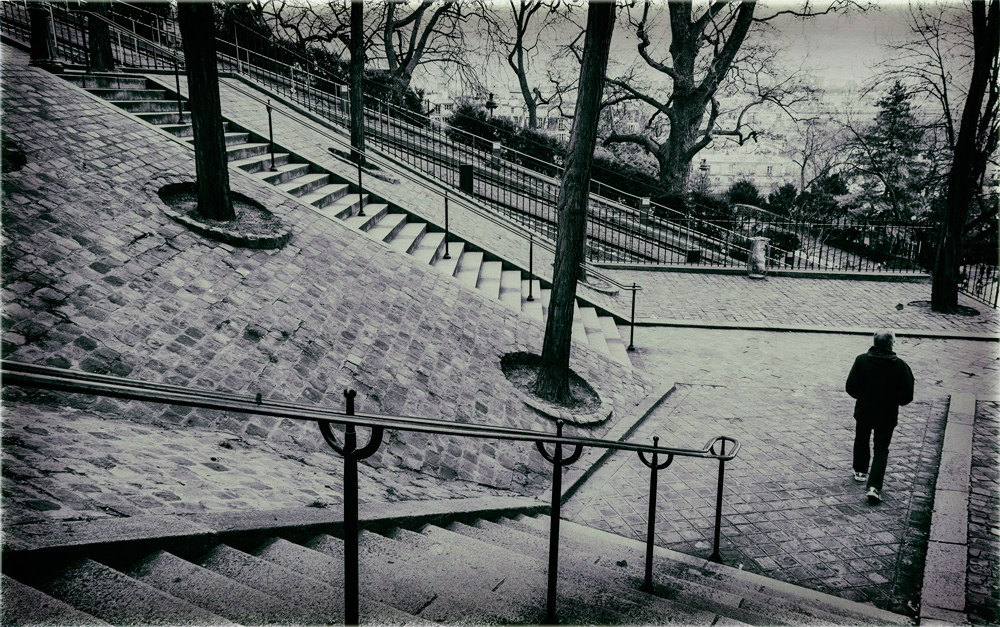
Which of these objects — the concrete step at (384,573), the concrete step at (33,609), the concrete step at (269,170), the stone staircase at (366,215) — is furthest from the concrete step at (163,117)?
the concrete step at (33,609)

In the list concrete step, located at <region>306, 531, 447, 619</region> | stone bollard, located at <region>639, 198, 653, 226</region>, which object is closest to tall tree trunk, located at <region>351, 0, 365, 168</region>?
stone bollard, located at <region>639, 198, 653, 226</region>

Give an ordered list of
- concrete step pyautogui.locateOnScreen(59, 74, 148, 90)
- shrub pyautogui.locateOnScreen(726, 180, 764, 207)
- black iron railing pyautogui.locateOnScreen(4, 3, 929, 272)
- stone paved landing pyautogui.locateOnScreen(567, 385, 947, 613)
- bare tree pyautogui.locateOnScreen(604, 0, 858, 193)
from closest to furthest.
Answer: stone paved landing pyautogui.locateOnScreen(567, 385, 947, 613) < concrete step pyautogui.locateOnScreen(59, 74, 148, 90) < black iron railing pyautogui.locateOnScreen(4, 3, 929, 272) < bare tree pyautogui.locateOnScreen(604, 0, 858, 193) < shrub pyautogui.locateOnScreen(726, 180, 764, 207)

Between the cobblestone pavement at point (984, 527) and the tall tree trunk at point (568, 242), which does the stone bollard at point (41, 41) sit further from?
the cobblestone pavement at point (984, 527)

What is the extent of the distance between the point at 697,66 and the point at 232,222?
851 inches

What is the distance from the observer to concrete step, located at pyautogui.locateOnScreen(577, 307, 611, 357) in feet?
34.8

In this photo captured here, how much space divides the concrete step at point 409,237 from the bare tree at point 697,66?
47.4ft

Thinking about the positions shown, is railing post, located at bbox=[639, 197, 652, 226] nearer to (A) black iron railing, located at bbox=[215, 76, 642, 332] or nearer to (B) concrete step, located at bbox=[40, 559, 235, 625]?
(A) black iron railing, located at bbox=[215, 76, 642, 332]

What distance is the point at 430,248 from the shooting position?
37.8 feet

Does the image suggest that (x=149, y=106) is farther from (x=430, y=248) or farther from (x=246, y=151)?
(x=430, y=248)

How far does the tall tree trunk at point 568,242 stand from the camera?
759 cm

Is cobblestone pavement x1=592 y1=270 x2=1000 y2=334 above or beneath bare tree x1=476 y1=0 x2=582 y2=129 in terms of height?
beneath

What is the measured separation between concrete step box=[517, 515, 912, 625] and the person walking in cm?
215

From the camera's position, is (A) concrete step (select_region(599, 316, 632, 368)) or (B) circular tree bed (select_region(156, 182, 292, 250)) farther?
(A) concrete step (select_region(599, 316, 632, 368))

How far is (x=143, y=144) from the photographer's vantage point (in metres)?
9.75
